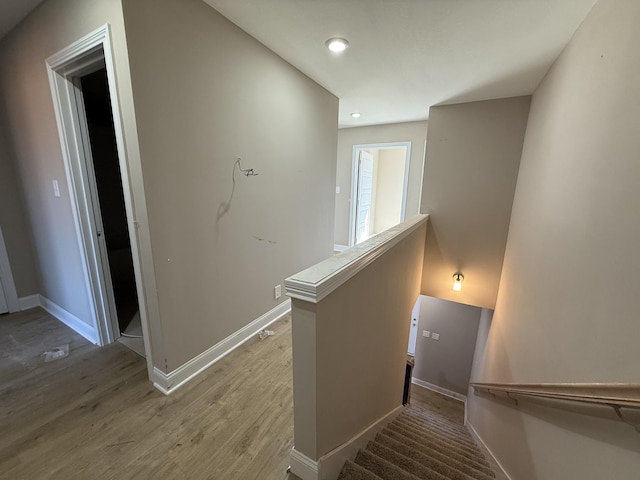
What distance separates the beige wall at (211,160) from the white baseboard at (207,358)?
0.16 ft

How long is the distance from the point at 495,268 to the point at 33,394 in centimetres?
432

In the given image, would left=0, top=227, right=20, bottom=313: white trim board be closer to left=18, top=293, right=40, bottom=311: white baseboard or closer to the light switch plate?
left=18, top=293, right=40, bottom=311: white baseboard

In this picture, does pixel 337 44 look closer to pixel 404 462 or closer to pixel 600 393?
pixel 600 393

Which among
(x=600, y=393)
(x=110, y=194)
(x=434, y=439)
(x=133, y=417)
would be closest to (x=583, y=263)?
(x=600, y=393)

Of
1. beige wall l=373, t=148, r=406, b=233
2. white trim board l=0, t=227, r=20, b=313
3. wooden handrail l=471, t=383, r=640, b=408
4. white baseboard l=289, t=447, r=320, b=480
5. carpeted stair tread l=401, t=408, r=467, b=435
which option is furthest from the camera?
beige wall l=373, t=148, r=406, b=233

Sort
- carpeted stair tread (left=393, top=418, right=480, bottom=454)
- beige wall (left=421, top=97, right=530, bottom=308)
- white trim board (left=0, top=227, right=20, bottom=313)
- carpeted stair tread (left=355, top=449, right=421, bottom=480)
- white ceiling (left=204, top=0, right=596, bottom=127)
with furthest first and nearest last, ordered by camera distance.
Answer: beige wall (left=421, top=97, right=530, bottom=308), white trim board (left=0, top=227, right=20, bottom=313), carpeted stair tread (left=393, top=418, right=480, bottom=454), white ceiling (left=204, top=0, right=596, bottom=127), carpeted stair tread (left=355, top=449, right=421, bottom=480)

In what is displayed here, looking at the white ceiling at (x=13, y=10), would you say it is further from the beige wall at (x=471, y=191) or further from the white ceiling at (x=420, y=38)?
the beige wall at (x=471, y=191)

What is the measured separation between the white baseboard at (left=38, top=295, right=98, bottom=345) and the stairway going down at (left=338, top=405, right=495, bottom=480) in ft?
7.23

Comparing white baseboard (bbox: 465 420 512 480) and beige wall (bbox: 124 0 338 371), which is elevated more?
beige wall (bbox: 124 0 338 371)

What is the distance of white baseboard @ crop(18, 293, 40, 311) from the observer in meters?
2.57

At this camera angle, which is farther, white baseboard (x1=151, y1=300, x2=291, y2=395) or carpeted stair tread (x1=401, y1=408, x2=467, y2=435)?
carpeted stair tread (x1=401, y1=408, x2=467, y2=435)

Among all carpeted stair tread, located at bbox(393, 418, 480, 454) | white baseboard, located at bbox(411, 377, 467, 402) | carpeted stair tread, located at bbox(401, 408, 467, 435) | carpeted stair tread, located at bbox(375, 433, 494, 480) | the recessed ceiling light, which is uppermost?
the recessed ceiling light

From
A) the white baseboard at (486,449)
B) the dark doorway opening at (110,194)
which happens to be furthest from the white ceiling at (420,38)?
the white baseboard at (486,449)

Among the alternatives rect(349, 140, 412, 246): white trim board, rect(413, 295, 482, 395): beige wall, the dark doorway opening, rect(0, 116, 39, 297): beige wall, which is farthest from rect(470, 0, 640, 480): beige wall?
rect(0, 116, 39, 297): beige wall
